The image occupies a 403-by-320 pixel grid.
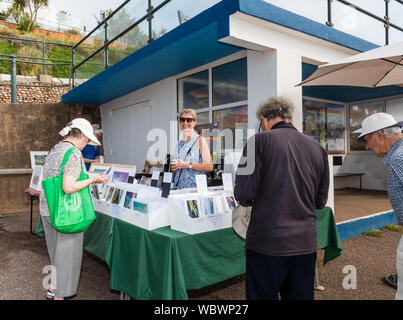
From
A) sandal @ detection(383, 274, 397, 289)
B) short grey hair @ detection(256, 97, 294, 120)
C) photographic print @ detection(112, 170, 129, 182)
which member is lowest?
sandal @ detection(383, 274, 397, 289)

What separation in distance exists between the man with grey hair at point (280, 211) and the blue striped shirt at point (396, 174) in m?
0.46

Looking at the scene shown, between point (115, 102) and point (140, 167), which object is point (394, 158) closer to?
point (140, 167)

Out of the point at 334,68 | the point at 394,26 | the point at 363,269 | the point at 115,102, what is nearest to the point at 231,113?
the point at 334,68

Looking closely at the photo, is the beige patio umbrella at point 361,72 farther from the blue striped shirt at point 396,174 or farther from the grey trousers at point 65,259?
the grey trousers at point 65,259

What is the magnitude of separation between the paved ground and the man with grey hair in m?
1.40

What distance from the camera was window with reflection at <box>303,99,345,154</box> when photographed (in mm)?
7770

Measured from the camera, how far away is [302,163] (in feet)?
5.50

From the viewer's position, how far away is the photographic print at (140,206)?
226 centimetres

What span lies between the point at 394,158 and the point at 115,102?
7871mm

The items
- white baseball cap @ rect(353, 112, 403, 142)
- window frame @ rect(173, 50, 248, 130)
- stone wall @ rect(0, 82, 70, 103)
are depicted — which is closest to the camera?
white baseball cap @ rect(353, 112, 403, 142)

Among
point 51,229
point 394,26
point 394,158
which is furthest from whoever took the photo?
point 394,26

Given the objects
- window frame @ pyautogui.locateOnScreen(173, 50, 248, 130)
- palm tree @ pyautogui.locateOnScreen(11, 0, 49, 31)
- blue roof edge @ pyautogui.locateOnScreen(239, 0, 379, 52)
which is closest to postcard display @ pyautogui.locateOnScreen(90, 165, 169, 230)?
blue roof edge @ pyautogui.locateOnScreen(239, 0, 379, 52)

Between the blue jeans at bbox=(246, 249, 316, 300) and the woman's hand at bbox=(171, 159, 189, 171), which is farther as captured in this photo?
the woman's hand at bbox=(171, 159, 189, 171)

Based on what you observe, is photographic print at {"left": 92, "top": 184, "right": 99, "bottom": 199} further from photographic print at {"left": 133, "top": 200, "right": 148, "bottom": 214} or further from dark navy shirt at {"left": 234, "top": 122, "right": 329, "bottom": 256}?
dark navy shirt at {"left": 234, "top": 122, "right": 329, "bottom": 256}
